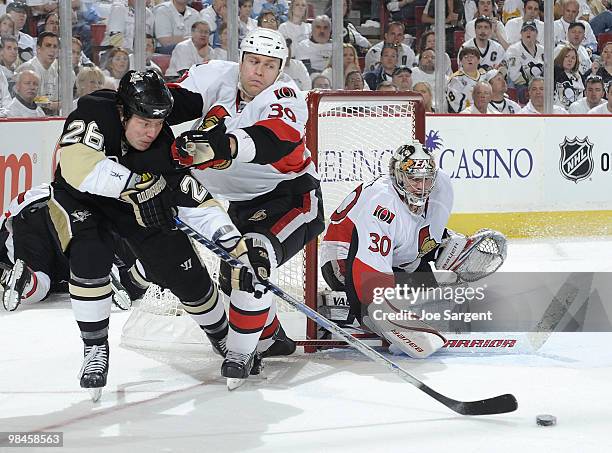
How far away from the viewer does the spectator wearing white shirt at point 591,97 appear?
694cm

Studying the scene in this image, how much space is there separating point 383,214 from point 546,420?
1.17 meters

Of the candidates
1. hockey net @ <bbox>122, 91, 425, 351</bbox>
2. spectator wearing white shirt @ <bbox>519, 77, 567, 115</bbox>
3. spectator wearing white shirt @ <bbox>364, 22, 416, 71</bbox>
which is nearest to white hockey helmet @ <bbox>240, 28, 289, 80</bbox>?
hockey net @ <bbox>122, 91, 425, 351</bbox>

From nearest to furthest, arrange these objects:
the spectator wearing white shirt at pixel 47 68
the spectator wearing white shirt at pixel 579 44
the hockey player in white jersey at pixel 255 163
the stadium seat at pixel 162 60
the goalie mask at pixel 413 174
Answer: the hockey player in white jersey at pixel 255 163
the goalie mask at pixel 413 174
the spectator wearing white shirt at pixel 47 68
the stadium seat at pixel 162 60
the spectator wearing white shirt at pixel 579 44

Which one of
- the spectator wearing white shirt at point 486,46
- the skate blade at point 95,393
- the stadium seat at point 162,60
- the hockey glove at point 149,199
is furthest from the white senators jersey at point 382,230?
the spectator wearing white shirt at point 486,46

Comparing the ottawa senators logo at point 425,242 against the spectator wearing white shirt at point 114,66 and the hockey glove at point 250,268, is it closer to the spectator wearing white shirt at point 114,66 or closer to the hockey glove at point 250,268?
the hockey glove at point 250,268

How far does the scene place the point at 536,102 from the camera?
6.88m

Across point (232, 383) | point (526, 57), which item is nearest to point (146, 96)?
point (232, 383)

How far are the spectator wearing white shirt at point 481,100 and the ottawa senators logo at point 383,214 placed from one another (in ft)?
9.91

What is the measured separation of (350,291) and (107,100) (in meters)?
1.12

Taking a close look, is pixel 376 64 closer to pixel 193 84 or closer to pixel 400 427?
pixel 193 84

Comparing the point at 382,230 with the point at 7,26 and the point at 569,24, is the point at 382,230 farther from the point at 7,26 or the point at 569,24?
the point at 569,24

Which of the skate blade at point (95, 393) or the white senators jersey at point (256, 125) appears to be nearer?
the skate blade at point (95, 393)

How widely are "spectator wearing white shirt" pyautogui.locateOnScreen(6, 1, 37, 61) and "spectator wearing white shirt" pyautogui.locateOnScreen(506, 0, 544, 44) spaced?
2971 millimetres

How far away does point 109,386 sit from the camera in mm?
3303
